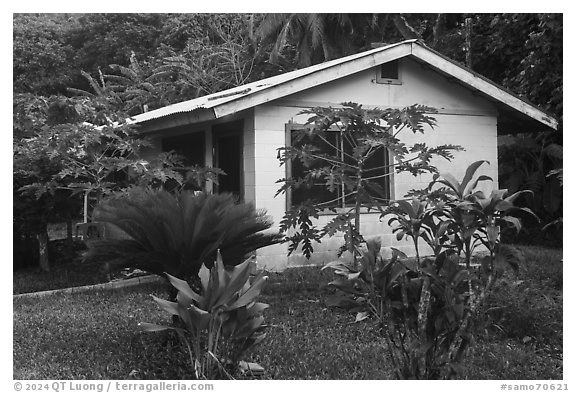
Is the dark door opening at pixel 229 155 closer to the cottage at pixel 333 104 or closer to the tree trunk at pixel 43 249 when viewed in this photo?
the cottage at pixel 333 104

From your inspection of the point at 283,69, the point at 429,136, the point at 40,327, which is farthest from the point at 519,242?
the point at 283,69

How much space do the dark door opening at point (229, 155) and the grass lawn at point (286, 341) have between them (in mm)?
2795

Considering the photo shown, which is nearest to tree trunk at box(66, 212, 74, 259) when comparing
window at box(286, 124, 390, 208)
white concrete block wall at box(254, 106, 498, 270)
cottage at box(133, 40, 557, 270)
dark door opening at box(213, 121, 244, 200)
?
cottage at box(133, 40, 557, 270)

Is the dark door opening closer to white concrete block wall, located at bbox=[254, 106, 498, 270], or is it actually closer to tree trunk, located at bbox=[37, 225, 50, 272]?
white concrete block wall, located at bbox=[254, 106, 498, 270]

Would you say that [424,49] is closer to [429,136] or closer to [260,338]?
[429,136]

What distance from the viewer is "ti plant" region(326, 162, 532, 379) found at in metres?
4.09

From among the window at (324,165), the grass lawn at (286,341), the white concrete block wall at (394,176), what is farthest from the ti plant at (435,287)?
the window at (324,165)

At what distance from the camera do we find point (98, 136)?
864cm

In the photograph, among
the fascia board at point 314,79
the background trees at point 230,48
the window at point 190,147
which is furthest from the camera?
the background trees at point 230,48

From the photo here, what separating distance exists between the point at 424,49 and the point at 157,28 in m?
17.8

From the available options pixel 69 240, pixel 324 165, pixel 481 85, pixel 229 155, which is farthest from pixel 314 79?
pixel 69 240

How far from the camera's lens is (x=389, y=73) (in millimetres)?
10195

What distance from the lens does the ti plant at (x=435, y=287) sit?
4.09 m

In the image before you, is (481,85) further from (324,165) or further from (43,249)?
(43,249)
